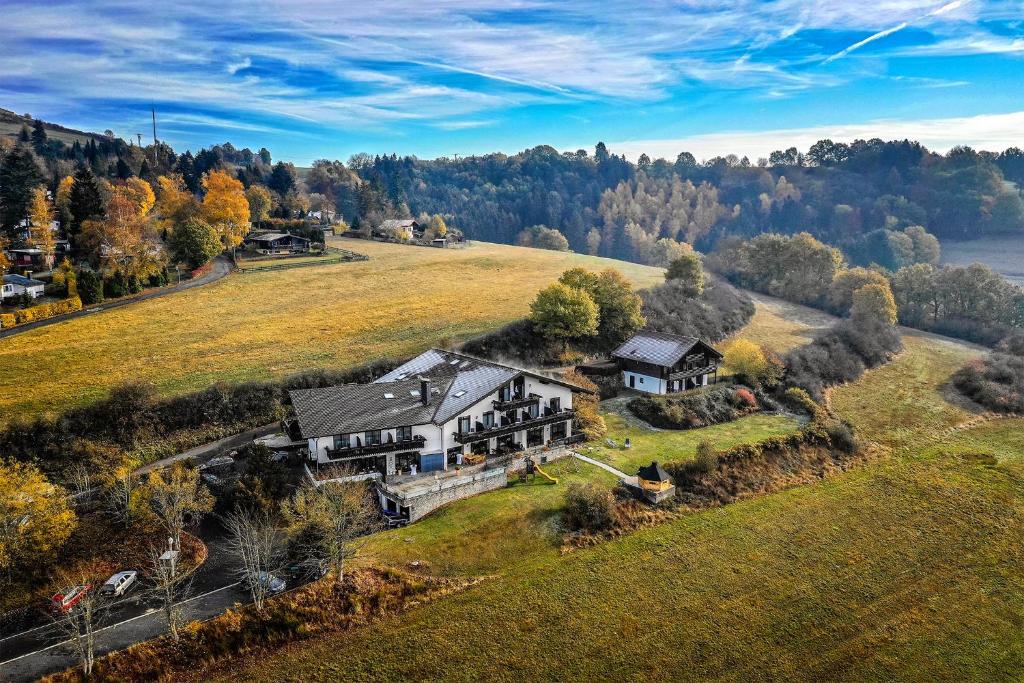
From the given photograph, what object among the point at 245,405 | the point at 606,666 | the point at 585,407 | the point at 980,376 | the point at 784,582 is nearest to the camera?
the point at 606,666

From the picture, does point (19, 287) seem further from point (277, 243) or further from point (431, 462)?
point (431, 462)

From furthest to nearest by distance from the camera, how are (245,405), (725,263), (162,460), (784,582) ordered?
(725,263), (245,405), (162,460), (784,582)

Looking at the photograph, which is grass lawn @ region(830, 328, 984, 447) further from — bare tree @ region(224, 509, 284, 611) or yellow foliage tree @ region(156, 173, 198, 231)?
yellow foliage tree @ region(156, 173, 198, 231)

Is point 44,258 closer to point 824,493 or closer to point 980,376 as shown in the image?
point 824,493

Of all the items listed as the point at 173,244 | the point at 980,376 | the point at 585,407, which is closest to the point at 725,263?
the point at 980,376

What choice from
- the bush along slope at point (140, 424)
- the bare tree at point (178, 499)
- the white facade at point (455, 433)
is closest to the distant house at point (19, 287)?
the bush along slope at point (140, 424)

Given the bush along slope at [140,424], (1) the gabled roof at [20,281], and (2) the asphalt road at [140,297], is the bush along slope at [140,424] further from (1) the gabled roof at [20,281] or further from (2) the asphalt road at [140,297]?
(1) the gabled roof at [20,281]
